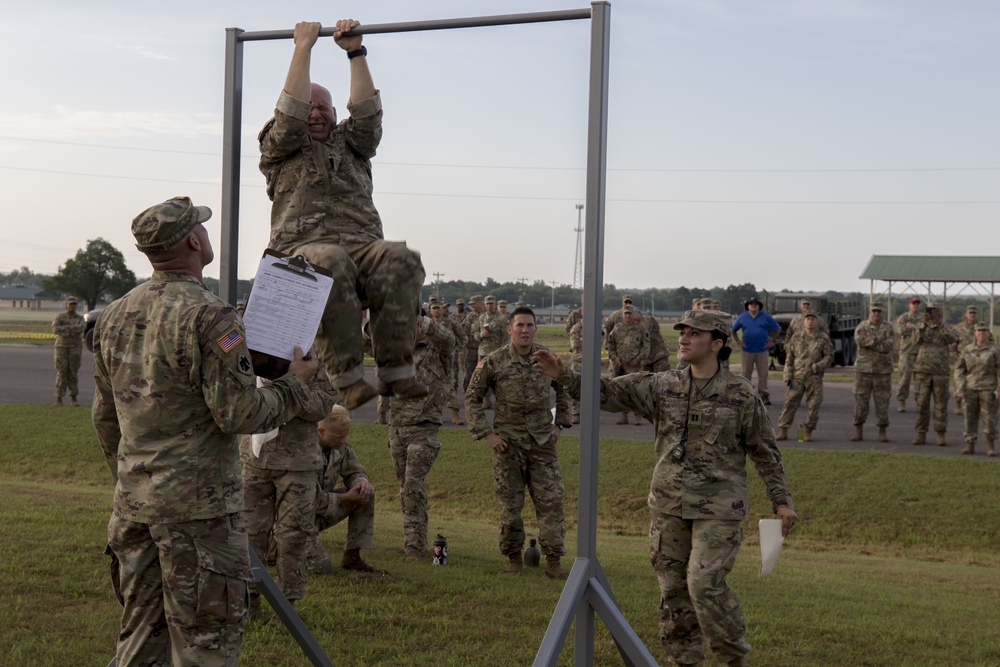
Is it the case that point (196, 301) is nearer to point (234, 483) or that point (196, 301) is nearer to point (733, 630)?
point (234, 483)

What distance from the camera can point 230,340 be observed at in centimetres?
395

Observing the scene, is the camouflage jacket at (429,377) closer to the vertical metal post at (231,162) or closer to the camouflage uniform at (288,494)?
the camouflage uniform at (288,494)

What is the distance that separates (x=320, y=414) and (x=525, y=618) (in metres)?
3.71

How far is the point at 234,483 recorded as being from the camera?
4176mm

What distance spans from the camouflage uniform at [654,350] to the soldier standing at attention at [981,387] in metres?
4.76

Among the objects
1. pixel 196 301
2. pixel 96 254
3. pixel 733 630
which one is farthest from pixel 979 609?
→ pixel 96 254

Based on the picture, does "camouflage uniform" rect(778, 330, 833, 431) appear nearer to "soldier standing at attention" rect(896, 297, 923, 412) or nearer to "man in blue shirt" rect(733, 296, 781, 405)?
"man in blue shirt" rect(733, 296, 781, 405)

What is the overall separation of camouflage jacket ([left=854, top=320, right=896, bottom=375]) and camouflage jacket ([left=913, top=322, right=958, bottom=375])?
47 cm

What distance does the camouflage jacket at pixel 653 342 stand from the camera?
18609 mm

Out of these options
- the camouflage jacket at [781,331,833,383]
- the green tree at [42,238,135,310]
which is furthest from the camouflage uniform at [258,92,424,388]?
the green tree at [42,238,135,310]

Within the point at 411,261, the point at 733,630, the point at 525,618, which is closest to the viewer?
the point at 411,261

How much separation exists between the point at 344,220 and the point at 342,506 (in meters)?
4.64

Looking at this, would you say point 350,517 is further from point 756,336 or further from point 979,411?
point 756,336

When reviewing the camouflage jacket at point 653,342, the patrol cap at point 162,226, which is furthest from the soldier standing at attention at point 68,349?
the patrol cap at point 162,226
